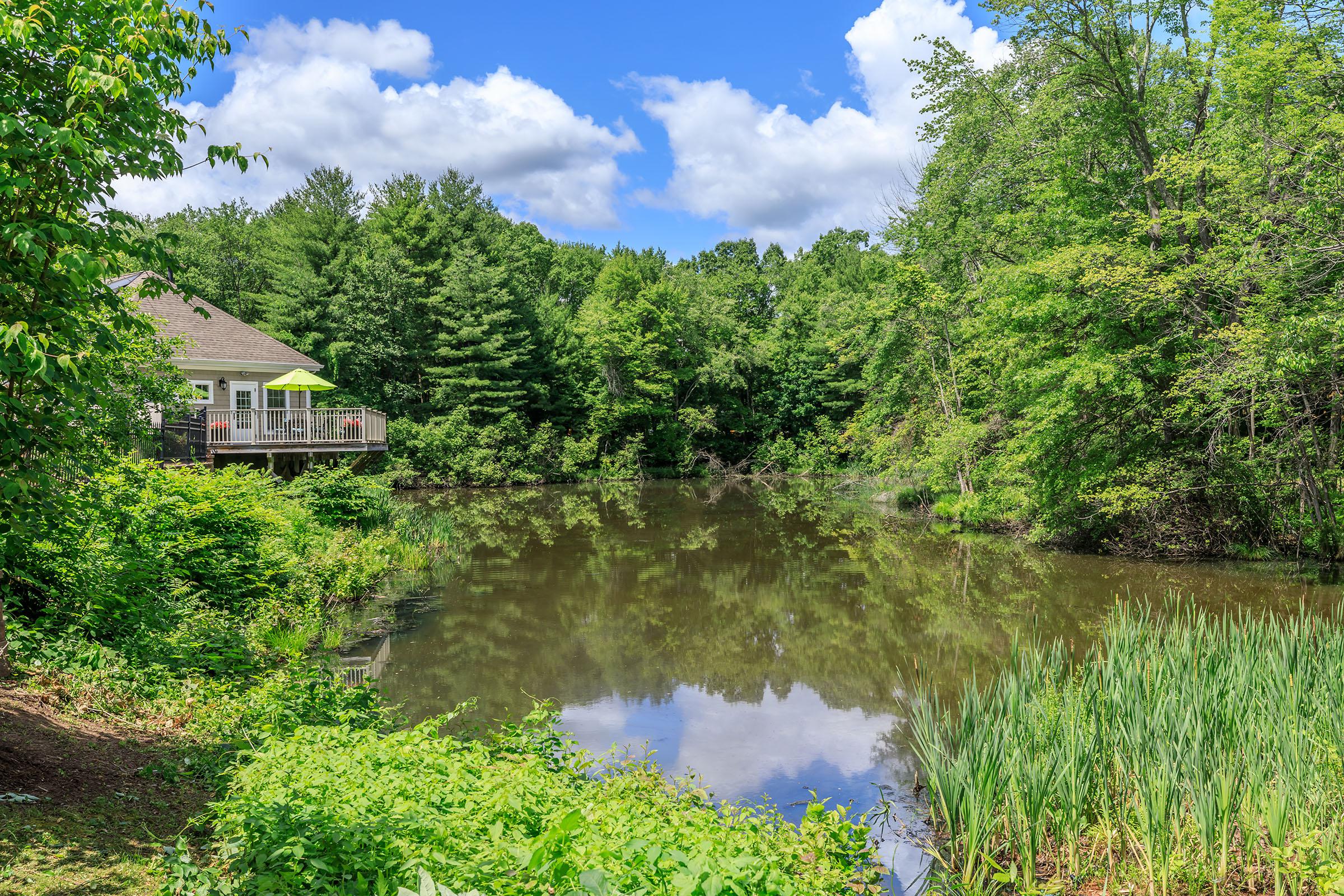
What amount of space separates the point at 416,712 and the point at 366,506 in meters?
9.45

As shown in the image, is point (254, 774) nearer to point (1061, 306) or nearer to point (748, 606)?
point (748, 606)

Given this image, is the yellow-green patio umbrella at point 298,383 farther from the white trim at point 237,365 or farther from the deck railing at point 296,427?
the white trim at point 237,365

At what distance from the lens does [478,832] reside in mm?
3789

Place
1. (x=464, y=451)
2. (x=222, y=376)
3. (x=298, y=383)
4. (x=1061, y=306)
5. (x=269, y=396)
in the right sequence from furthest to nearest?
1. (x=464, y=451)
2. (x=269, y=396)
3. (x=222, y=376)
4. (x=298, y=383)
5. (x=1061, y=306)

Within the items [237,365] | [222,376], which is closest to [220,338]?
[222,376]

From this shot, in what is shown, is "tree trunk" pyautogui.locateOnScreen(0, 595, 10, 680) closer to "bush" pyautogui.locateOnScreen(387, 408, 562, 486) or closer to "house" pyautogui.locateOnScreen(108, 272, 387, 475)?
"house" pyautogui.locateOnScreen(108, 272, 387, 475)

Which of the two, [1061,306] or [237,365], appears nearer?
[1061,306]

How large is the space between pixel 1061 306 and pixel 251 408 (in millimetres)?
20074

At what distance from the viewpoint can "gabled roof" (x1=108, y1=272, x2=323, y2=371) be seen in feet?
72.7

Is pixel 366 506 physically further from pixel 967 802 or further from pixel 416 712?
pixel 967 802

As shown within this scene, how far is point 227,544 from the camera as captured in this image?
10250 mm

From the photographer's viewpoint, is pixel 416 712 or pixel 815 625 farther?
pixel 815 625

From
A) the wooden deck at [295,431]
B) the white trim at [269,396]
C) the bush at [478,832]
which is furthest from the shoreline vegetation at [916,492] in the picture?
the white trim at [269,396]

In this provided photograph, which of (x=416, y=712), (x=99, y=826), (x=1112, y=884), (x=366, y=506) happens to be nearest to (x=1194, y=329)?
(x=1112, y=884)
